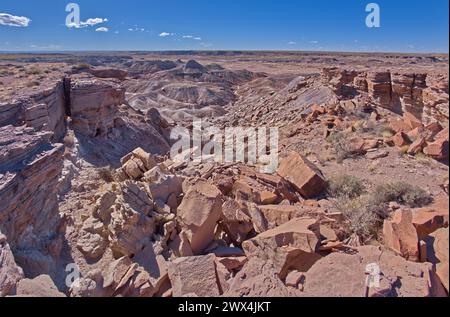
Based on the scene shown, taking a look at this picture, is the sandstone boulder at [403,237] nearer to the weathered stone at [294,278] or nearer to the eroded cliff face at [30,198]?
the weathered stone at [294,278]

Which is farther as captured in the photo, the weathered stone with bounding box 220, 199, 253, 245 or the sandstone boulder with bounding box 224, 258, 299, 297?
the weathered stone with bounding box 220, 199, 253, 245

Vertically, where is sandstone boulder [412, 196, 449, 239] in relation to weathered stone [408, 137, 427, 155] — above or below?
below

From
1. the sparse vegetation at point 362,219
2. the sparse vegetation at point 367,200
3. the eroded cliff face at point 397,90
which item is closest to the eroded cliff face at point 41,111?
the sparse vegetation at point 367,200

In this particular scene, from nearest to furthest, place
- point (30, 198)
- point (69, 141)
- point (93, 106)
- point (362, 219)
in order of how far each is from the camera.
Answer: point (362, 219)
point (30, 198)
point (69, 141)
point (93, 106)

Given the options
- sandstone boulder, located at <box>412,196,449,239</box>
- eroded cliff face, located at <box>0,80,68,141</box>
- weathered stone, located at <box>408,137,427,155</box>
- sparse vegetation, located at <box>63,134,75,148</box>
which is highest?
eroded cliff face, located at <box>0,80,68,141</box>

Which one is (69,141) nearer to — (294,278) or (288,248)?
(288,248)

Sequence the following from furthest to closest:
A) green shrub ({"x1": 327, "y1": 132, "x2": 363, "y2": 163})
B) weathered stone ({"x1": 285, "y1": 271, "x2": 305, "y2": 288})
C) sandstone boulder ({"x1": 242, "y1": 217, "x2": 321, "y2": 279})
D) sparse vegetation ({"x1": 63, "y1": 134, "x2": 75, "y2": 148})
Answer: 1. sparse vegetation ({"x1": 63, "y1": 134, "x2": 75, "y2": 148})
2. green shrub ({"x1": 327, "y1": 132, "x2": 363, "y2": 163})
3. sandstone boulder ({"x1": 242, "y1": 217, "x2": 321, "y2": 279})
4. weathered stone ({"x1": 285, "y1": 271, "x2": 305, "y2": 288})

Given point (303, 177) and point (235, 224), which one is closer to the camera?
point (235, 224)

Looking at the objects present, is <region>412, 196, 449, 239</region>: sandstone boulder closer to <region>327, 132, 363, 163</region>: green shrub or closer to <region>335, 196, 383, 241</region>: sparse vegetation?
<region>335, 196, 383, 241</region>: sparse vegetation

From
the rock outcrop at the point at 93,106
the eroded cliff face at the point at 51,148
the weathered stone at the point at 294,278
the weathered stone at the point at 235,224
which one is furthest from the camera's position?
the rock outcrop at the point at 93,106

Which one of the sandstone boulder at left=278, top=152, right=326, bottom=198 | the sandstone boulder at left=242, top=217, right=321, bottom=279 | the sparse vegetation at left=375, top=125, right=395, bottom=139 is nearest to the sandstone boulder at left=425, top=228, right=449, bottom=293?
the sandstone boulder at left=242, top=217, right=321, bottom=279

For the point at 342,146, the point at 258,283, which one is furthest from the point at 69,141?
the point at 258,283

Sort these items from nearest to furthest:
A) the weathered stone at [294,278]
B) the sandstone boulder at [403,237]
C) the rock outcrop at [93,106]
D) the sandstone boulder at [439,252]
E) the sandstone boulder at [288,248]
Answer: the sandstone boulder at [439,252] < the weathered stone at [294,278] < the sandstone boulder at [288,248] < the sandstone boulder at [403,237] < the rock outcrop at [93,106]
